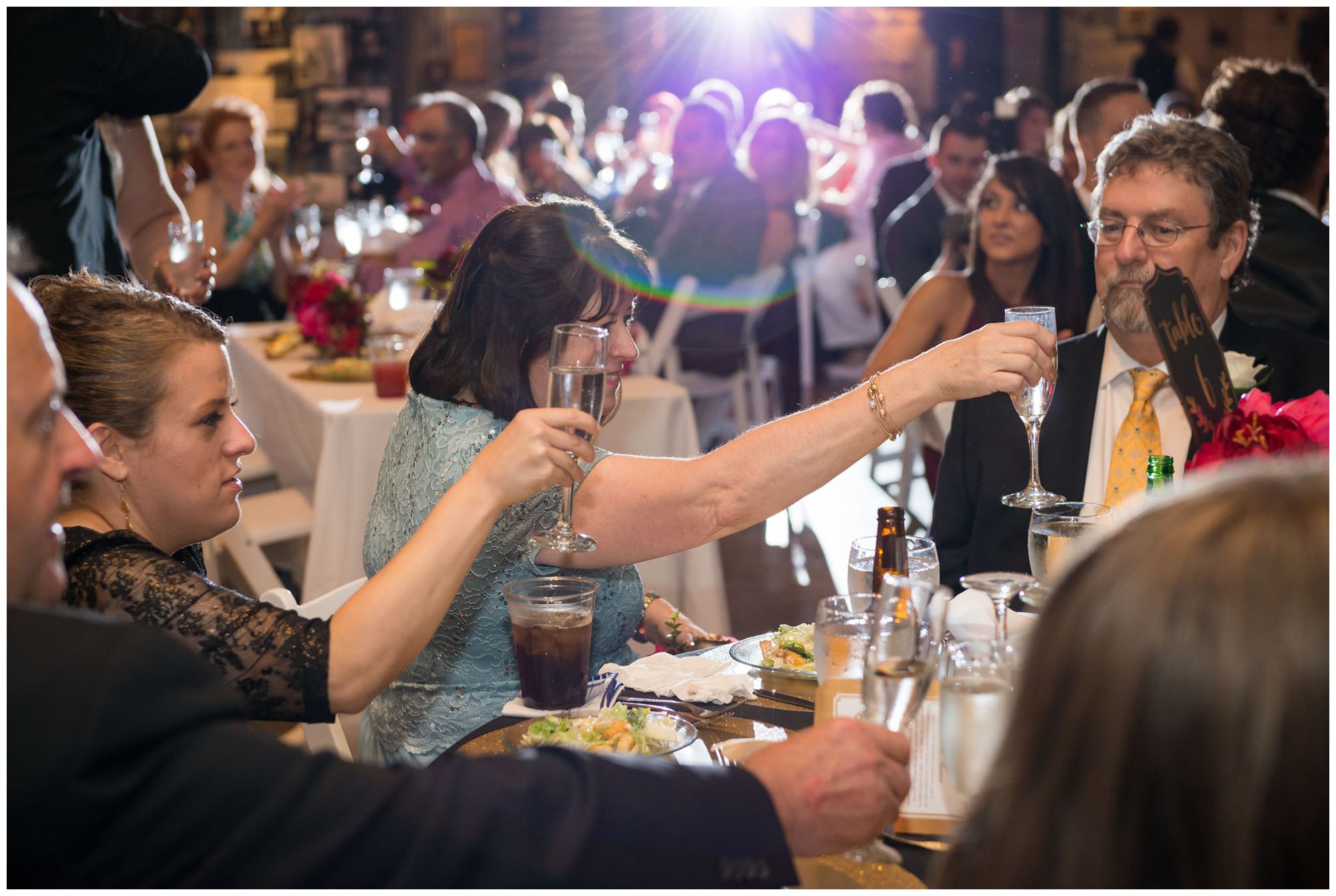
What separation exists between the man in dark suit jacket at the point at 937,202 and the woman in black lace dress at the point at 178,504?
4.02 m

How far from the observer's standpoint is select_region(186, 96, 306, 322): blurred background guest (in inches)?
224

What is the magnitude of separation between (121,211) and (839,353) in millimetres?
4825

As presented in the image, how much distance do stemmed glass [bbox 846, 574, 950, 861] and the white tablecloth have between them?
2.12m

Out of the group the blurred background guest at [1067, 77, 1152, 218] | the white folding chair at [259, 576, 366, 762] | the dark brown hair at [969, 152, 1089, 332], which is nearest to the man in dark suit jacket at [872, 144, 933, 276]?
the blurred background guest at [1067, 77, 1152, 218]

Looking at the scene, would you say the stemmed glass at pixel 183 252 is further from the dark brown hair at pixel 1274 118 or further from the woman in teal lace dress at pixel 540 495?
the dark brown hair at pixel 1274 118

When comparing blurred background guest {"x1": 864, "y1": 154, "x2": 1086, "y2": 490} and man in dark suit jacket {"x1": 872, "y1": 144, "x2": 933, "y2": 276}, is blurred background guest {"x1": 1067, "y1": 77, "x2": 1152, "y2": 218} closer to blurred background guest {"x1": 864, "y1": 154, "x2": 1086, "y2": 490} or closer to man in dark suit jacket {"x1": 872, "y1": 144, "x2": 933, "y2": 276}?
blurred background guest {"x1": 864, "y1": 154, "x2": 1086, "y2": 490}

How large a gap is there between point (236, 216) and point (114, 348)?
4.83m

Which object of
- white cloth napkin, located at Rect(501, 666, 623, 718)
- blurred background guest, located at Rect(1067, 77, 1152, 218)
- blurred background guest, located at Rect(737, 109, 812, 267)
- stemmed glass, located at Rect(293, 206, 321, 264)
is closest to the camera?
white cloth napkin, located at Rect(501, 666, 623, 718)

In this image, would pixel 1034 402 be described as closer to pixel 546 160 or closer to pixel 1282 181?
pixel 1282 181

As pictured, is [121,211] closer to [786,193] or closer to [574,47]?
[786,193]

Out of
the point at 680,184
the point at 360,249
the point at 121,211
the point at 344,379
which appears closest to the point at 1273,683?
the point at 344,379

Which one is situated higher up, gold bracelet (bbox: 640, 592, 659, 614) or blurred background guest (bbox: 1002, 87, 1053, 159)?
blurred background guest (bbox: 1002, 87, 1053, 159)

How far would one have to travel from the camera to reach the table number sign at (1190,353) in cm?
177

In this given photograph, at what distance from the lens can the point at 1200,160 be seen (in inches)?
92.4
